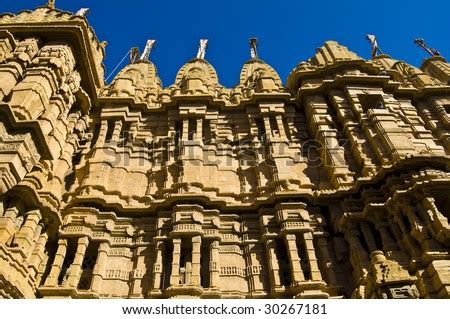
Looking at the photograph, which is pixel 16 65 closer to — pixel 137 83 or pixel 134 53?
Answer: pixel 137 83

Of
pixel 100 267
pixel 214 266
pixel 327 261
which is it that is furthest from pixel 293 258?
pixel 100 267

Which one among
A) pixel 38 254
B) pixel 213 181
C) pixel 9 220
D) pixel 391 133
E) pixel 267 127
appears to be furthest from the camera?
pixel 267 127

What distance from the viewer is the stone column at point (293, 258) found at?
13.3 m

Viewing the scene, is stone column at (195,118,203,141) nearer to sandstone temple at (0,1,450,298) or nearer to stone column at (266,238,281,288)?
sandstone temple at (0,1,450,298)

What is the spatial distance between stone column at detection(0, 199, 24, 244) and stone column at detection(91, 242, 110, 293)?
3028 mm

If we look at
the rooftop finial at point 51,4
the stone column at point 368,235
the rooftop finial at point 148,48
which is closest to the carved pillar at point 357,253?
the stone column at point 368,235

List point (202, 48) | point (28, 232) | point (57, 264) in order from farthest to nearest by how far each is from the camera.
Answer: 1. point (202, 48)
2. point (57, 264)
3. point (28, 232)

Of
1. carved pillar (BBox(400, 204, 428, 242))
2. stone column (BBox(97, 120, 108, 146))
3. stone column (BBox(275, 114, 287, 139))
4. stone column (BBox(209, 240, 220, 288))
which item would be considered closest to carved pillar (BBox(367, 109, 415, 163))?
carved pillar (BBox(400, 204, 428, 242))

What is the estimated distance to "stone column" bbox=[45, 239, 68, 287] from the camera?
42.9 feet

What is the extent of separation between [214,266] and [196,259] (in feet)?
2.21

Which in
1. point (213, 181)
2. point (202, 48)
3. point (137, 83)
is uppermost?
point (202, 48)

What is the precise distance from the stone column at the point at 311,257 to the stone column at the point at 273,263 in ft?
3.63

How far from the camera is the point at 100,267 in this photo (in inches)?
549

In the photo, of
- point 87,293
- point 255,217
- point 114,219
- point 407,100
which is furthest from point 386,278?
point 407,100
